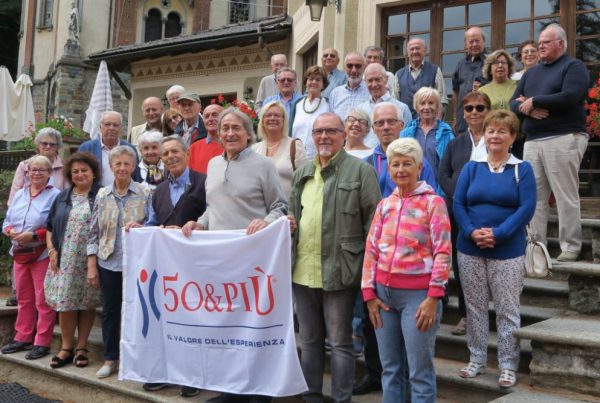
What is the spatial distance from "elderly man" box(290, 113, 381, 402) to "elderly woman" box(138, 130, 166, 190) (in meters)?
1.87

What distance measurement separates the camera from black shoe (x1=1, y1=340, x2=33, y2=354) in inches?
239

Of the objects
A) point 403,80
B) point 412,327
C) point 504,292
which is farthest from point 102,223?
point 403,80

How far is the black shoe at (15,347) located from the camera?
19.9ft

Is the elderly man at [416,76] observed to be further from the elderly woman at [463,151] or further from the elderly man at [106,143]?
the elderly man at [106,143]

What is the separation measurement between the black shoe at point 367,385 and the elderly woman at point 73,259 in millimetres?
2480

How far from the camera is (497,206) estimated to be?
4.16 meters

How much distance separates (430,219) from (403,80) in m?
3.80

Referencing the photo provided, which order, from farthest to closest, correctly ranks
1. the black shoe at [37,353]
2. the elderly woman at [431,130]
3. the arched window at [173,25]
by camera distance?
1. the arched window at [173,25]
2. the black shoe at [37,353]
3. the elderly woman at [431,130]

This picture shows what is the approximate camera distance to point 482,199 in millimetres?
4199

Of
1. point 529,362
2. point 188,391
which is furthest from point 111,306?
point 529,362

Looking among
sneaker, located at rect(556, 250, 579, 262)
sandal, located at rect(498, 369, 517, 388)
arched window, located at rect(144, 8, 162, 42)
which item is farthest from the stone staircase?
arched window, located at rect(144, 8, 162, 42)

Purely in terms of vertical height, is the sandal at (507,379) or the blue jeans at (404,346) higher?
the blue jeans at (404,346)

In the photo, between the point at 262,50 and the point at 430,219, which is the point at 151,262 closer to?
the point at 430,219

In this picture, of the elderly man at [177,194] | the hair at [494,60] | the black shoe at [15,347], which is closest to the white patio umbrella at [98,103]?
the black shoe at [15,347]
